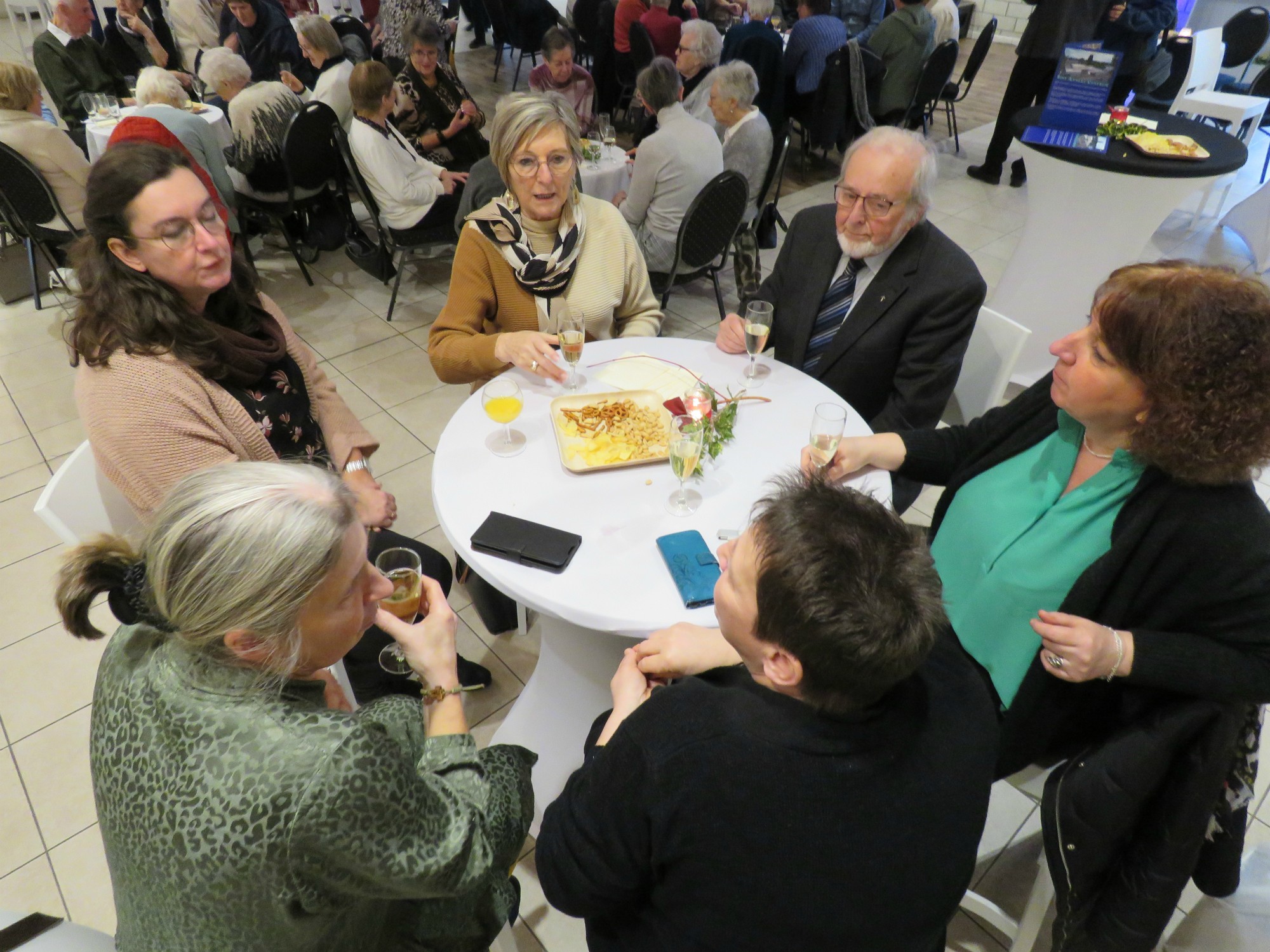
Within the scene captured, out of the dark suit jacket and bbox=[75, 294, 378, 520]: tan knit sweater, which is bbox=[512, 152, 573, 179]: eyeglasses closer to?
the dark suit jacket

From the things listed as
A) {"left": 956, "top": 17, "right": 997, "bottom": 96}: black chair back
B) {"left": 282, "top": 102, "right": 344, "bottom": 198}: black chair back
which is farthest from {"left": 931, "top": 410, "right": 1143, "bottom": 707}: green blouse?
{"left": 956, "top": 17, "right": 997, "bottom": 96}: black chair back

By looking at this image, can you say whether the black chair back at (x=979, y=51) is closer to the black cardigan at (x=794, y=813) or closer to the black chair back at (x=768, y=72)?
the black chair back at (x=768, y=72)

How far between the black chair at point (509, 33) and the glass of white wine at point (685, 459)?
24.3ft

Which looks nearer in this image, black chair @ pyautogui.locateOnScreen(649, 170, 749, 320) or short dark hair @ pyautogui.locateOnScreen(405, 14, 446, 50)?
black chair @ pyautogui.locateOnScreen(649, 170, 749, 320)

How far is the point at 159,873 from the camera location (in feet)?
Answer: 3.16

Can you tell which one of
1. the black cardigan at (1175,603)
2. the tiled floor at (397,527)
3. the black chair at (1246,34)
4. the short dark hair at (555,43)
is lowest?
the tiled floor at (397,527)

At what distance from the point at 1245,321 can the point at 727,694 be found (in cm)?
105

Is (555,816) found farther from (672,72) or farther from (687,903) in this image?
(672,72)

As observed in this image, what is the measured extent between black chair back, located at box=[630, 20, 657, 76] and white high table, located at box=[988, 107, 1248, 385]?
3.31 metres

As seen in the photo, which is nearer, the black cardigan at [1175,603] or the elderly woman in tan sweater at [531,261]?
the black cardigan at [1175,603]

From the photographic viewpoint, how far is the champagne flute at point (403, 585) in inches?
58.1

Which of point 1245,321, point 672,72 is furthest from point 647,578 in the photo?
point 672,72

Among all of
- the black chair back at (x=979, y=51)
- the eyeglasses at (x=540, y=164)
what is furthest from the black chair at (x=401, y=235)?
the black chair back at (x=979, y=51)

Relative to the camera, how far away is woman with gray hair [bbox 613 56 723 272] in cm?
369
